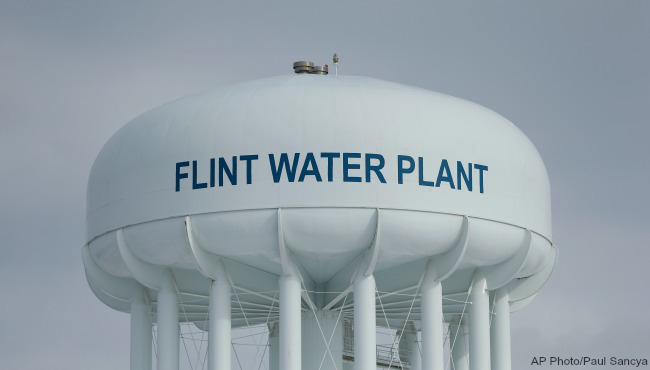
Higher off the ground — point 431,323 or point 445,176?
point 445,176

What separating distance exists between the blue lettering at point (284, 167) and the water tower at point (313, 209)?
3 cm

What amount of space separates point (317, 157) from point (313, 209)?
1.05 metres

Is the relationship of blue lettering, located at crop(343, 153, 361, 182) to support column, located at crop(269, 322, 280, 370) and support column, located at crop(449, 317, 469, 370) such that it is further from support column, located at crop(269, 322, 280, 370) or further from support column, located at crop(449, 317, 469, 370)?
support column, located at crop(269, 322, 280, 370)

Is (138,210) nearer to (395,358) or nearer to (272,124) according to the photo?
(272,124)

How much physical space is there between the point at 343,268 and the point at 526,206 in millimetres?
3915

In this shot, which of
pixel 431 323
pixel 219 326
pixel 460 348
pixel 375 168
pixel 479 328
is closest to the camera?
pixel 375 168

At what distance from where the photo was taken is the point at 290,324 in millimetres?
36000

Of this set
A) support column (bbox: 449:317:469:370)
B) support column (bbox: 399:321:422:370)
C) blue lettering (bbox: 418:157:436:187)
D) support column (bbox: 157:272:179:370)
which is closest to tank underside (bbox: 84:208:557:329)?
support column (bbox: 157:272:179:370)

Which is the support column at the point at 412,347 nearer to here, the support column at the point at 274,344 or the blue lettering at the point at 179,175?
the support column at the point at 274,344

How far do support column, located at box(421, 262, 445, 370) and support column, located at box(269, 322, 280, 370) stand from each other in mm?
5990

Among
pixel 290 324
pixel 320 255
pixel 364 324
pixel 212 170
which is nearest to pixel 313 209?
pixel 320 255

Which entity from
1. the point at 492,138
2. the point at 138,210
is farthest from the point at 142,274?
the point at 492,138

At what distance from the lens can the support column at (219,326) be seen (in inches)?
1432

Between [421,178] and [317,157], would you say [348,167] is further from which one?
[421,178]
